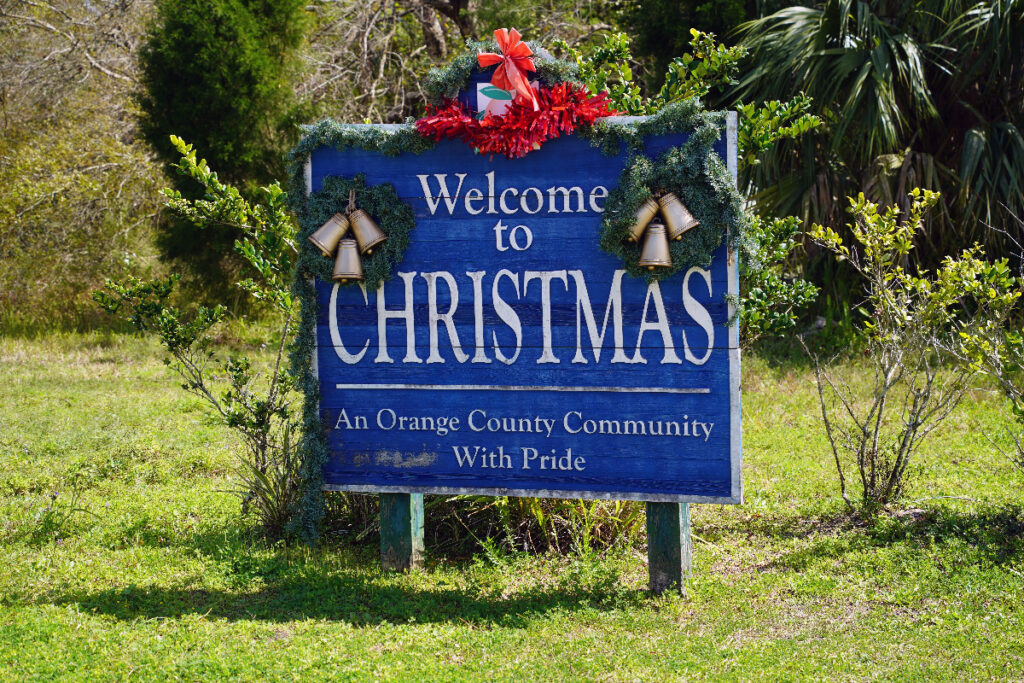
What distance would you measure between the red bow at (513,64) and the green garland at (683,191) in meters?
0.45

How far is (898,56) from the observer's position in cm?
959

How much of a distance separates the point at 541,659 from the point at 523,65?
2.66 m

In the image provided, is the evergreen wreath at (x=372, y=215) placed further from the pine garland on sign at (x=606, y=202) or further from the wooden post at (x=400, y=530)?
the wooden post at (x=400, y=530)

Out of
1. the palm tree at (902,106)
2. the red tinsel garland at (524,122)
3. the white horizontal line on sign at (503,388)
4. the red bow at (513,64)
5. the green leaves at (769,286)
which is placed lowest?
the white horizontal line on sign at (503,388)

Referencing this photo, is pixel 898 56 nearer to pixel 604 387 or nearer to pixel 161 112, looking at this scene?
pixel 604 387

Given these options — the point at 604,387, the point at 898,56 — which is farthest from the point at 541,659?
→ the point at 898,56

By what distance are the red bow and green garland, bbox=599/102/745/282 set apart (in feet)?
1.47

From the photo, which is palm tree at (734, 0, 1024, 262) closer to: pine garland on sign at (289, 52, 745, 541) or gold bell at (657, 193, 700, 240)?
pine garland on sign at (289, 52, 745, 541)

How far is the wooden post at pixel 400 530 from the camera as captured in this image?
5027mm

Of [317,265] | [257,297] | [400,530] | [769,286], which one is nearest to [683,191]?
[769,286]

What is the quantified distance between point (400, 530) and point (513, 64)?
2385 millimetres

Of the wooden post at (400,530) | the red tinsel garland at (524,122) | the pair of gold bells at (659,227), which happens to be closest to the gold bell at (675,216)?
the pair of gold bells at (659,227)

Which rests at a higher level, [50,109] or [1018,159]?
[50,109]

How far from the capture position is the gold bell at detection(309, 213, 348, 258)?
4746 mm
